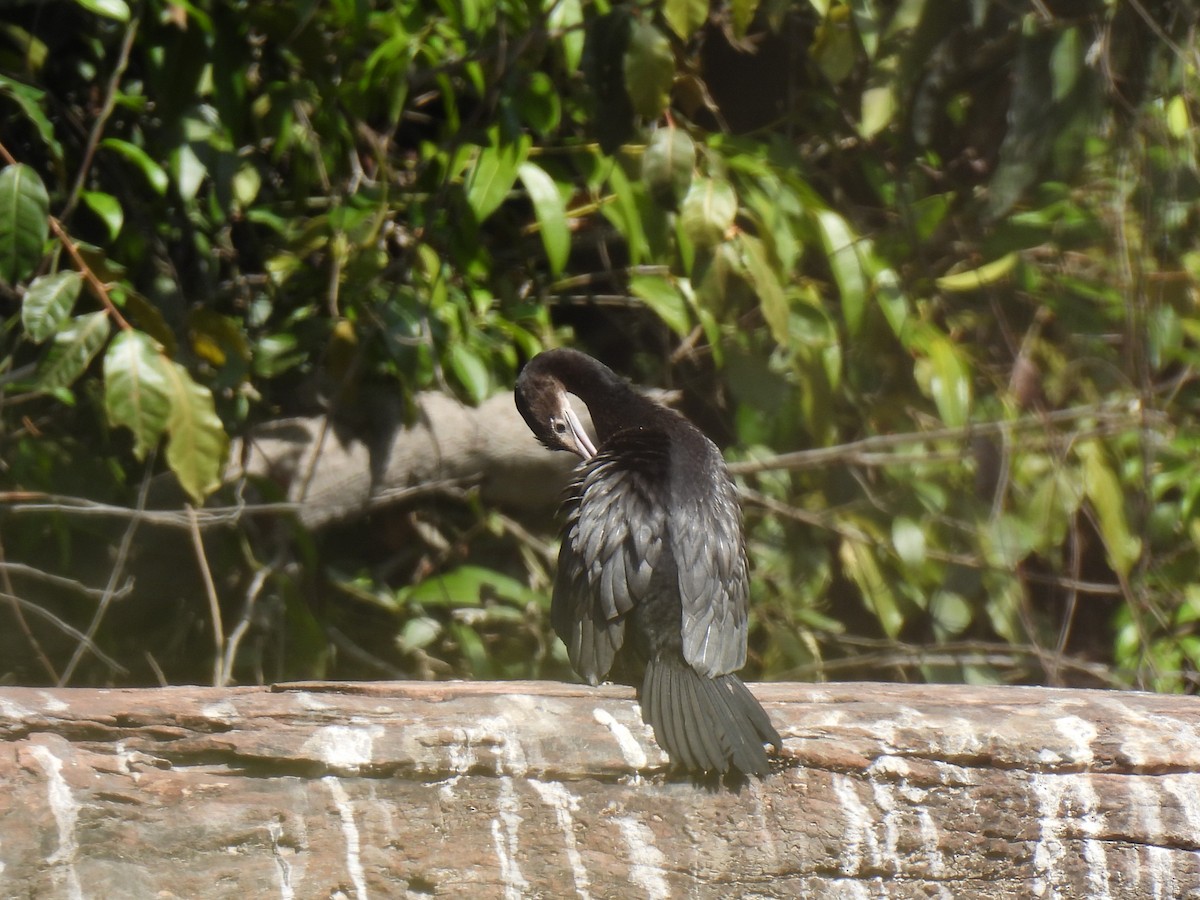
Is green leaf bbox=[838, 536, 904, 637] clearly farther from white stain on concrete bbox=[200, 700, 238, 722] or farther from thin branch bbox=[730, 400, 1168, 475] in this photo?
white stain on concrete bbox=[200, 700, 238, 722]

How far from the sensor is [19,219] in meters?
2.81

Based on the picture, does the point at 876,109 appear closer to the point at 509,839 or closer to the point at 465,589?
the point at 465,589

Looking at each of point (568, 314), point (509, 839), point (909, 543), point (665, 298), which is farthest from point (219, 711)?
point (568, 314)

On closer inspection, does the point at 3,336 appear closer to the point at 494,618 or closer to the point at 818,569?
the point at 494,618

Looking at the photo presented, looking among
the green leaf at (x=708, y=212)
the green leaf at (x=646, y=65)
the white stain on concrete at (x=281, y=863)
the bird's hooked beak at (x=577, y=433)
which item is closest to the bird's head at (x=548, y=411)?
the bird's hooked beak at (x=577, y=433)

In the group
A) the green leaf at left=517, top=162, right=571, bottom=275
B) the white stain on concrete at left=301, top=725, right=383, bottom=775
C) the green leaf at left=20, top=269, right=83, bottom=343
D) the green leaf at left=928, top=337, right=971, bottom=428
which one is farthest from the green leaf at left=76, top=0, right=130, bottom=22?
the green leaf at left=928, top=337, right=971, bottom=428

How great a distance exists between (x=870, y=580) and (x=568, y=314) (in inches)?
60.5

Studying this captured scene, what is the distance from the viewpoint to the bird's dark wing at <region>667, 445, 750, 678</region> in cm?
264

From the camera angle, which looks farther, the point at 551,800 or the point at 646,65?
the point at 646,65

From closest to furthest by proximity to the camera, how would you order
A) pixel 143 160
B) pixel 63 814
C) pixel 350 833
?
pixel 63 814, pixel 350 833, pixel 143 160

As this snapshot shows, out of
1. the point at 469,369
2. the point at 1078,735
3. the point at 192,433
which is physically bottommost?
the point at 1078,735

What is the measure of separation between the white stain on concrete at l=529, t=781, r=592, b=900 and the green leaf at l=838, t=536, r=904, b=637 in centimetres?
212

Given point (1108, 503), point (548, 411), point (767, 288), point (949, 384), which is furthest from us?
point (1108, 503)

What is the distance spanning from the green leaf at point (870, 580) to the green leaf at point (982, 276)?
929mm
